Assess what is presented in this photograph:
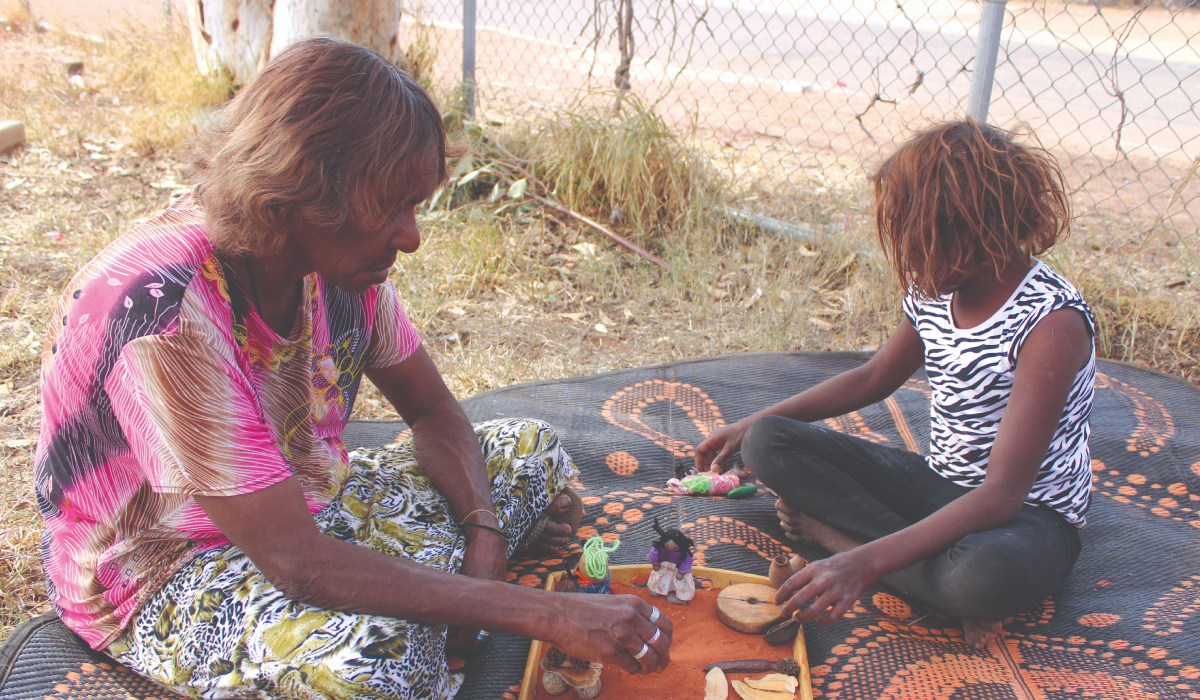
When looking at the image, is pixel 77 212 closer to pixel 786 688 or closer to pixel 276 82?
pixel 276 82

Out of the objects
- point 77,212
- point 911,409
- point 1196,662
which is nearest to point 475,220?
point 77,212

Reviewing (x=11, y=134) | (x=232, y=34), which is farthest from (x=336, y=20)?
(x=11, y=134)

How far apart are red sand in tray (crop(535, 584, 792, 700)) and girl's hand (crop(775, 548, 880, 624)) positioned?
0.16m

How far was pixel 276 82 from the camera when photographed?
1.41 m

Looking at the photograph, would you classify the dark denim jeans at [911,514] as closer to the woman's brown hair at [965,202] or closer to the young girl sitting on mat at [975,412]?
the young girl sitting on mat at [975,412]

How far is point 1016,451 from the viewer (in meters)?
1.83

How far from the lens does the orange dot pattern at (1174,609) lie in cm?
198

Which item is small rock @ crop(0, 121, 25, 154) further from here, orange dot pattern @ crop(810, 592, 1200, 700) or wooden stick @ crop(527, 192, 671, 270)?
orange dot pattern @ crop(810, 592, 1200, 700)

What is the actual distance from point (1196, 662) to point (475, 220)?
3774 millimetres

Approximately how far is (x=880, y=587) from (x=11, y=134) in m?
5.93

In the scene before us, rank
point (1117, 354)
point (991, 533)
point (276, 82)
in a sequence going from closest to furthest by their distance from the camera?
1. point (276, 82)
2. point (991, 533)
3. point (1117, 354)

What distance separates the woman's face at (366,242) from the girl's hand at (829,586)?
1046mm

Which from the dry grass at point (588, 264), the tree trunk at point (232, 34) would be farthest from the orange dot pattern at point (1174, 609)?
the tree trunk at point (232, 34)

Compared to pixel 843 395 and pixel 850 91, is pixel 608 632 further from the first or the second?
pixel 850 91
